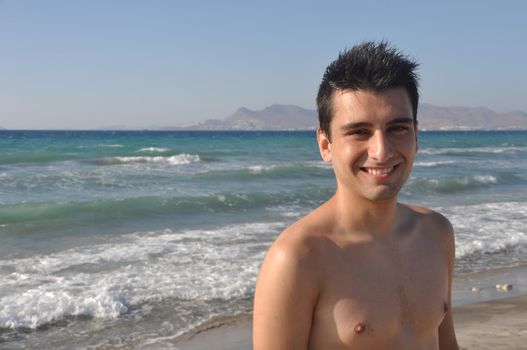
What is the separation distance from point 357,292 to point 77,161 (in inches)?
1112

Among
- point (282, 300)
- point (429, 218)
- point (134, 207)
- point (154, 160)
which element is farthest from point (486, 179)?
point (282, 300)

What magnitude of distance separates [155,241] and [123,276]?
8.10 ft

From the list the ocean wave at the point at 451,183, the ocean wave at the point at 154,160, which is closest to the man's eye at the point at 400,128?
the ocean wave at the point at 451,183

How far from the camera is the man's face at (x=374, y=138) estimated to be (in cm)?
187

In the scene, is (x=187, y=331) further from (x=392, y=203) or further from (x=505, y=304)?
(x=392, y=203)

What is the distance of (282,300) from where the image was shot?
1.74 m

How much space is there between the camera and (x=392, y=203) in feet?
6.74

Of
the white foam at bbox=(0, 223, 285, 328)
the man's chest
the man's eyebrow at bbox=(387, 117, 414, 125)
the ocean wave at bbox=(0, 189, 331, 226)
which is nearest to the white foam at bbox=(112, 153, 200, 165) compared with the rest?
the ocean wave at bbox=(0, 189, 331, 226)

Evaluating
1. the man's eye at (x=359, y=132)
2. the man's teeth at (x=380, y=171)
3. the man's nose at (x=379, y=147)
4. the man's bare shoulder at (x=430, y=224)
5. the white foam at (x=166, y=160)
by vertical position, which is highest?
the man's eye at (x=359, y=132)

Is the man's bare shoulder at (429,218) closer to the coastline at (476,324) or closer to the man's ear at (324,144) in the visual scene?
the man's ear at (324,144)

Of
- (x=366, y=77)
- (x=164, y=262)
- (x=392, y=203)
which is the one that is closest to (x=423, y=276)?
(x=392, y=203)

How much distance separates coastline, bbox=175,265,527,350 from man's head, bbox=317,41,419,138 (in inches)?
148

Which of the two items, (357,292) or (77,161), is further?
(77,161)

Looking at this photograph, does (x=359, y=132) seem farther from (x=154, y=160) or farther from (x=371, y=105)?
(x=154, y=160)
